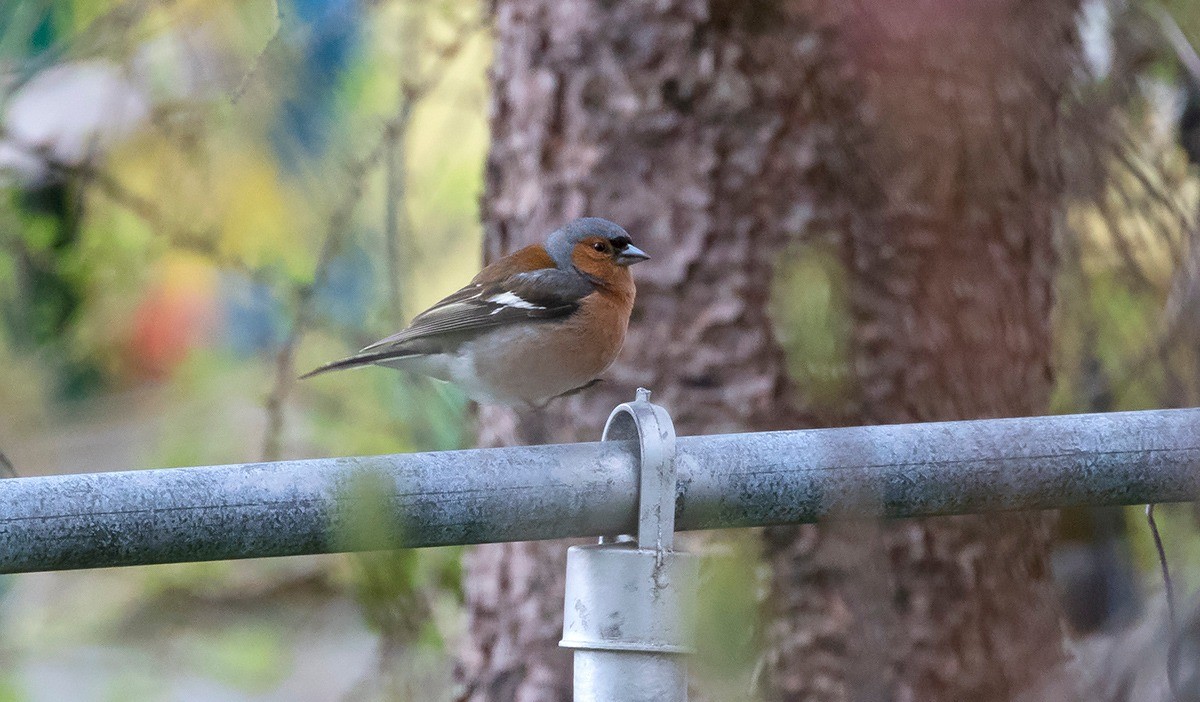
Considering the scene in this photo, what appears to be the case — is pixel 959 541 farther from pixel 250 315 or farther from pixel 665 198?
pixel 250 315

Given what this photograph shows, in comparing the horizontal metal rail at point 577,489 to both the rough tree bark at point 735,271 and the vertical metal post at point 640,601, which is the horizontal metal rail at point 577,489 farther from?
the rough tree bark at point 735,271

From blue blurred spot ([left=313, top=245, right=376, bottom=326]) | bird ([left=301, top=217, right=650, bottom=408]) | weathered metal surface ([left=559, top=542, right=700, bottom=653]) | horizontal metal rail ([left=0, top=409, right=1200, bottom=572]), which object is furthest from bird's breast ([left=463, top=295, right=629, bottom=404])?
weathered metal surface ([left=559, top=542, right=700, bottom=653])

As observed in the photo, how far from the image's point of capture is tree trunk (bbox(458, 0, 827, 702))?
3.20m

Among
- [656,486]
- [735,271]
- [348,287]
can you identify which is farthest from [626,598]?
[735,271]

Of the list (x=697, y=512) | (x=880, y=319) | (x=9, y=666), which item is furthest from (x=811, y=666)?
(x=9, y=666)

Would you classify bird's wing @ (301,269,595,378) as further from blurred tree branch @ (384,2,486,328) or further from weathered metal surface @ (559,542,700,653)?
weathered metal surface @ (559,542,700,653)

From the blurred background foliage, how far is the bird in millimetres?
140

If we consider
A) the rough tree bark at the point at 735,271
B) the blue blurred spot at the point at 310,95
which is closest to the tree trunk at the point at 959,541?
the rough tree bark at the point at 735,271

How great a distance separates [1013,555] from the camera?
8.52ft

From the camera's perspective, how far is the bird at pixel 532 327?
9.16ft

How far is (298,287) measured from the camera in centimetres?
323

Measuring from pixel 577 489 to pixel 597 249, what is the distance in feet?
5.56

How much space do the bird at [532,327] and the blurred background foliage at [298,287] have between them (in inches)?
5.5

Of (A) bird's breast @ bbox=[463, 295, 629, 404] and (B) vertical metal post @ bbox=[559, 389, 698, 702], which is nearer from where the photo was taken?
(B) vertical metal post @ bbox=[559, 389, 698, 702]
